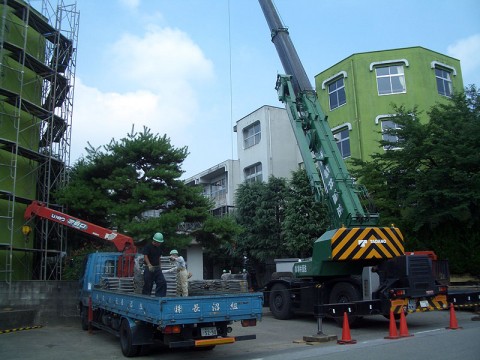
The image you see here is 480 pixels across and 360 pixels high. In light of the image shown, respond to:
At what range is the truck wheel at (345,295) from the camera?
1235cm

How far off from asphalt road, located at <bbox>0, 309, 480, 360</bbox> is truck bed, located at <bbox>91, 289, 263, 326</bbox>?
98 centimetres

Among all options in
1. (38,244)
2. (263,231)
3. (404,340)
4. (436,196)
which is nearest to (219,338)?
(404,340)

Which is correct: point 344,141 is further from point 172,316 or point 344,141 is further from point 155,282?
point 172,316

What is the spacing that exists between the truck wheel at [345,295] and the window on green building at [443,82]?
672 inches

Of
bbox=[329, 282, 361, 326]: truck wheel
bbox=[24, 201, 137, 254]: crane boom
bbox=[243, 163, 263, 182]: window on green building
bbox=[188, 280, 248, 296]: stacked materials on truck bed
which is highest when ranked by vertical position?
bbox=[243, 163, 263, 182]: window on green building

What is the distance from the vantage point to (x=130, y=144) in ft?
56.6

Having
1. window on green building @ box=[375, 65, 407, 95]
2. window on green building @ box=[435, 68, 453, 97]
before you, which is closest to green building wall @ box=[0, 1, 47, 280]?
window on green building @ box=[375, 65, 407, 95]

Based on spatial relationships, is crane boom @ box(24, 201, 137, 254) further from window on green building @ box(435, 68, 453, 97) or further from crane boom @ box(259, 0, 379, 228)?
window on green building @ box(435, 68, 453, 97)

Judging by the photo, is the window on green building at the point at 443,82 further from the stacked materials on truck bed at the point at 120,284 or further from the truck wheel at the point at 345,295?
the stacked materials on truck bed at the point at 120,284

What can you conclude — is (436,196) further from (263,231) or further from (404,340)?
(263,231)

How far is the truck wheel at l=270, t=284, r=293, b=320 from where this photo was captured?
14.6 metres

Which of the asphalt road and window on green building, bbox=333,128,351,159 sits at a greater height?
window on green building, bbox=333,128,351,159

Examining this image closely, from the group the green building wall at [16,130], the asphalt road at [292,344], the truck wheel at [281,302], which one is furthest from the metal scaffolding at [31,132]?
the truck wheel at [281,302]

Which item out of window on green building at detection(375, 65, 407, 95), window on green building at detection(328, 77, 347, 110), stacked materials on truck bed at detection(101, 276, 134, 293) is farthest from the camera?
window on green building at detection(328, 77, 347, 110)
